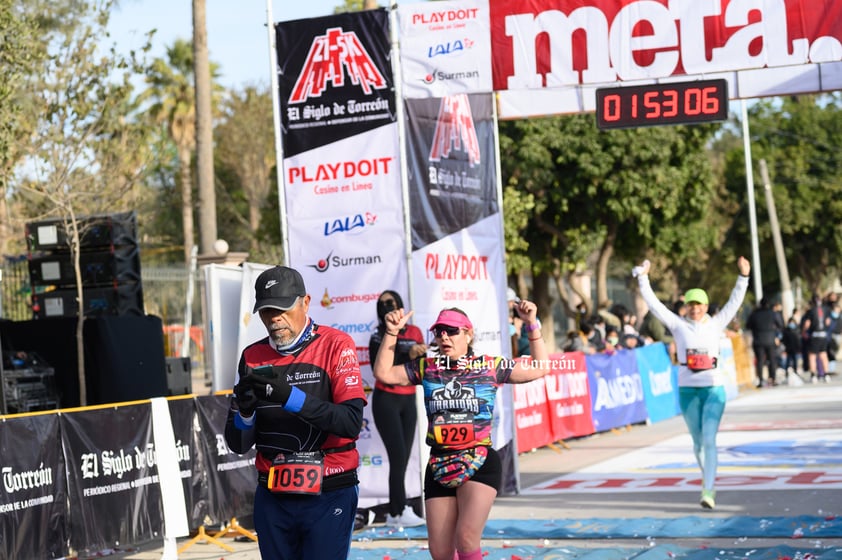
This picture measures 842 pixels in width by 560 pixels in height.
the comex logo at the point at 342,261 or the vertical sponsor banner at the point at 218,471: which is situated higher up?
the comex logo at the point at 342,261

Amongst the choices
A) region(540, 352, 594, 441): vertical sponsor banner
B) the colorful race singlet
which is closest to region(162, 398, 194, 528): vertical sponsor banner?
the colorful race singlet

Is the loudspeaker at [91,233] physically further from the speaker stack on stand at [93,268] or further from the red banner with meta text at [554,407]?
the red banner with meta text at [554,407]

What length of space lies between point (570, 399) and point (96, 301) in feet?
22.8

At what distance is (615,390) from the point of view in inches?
815

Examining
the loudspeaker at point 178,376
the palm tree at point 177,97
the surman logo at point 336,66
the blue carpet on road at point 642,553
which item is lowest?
the blue carpet on road at point 642,553

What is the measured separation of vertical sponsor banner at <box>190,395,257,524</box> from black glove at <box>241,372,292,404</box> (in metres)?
5.89

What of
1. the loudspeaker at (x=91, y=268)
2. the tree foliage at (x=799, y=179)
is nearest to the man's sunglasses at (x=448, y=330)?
the loudspeaker at (x=91, y=268)

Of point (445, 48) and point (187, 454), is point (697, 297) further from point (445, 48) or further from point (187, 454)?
point (187, 454)

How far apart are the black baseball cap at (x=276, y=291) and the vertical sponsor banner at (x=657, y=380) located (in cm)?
1696

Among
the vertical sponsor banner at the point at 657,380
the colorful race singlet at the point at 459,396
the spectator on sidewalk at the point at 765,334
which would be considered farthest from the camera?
the spectator on sidewalk at the point at 765,334

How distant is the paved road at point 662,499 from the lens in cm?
983

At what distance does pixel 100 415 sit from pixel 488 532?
3.39 metres

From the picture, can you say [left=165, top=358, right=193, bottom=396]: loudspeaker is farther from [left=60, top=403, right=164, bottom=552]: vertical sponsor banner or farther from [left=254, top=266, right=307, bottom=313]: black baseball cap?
[left=254, top=266, right=307, bottom=313]: black baseball cap

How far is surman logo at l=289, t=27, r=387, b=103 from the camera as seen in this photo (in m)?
12.2
